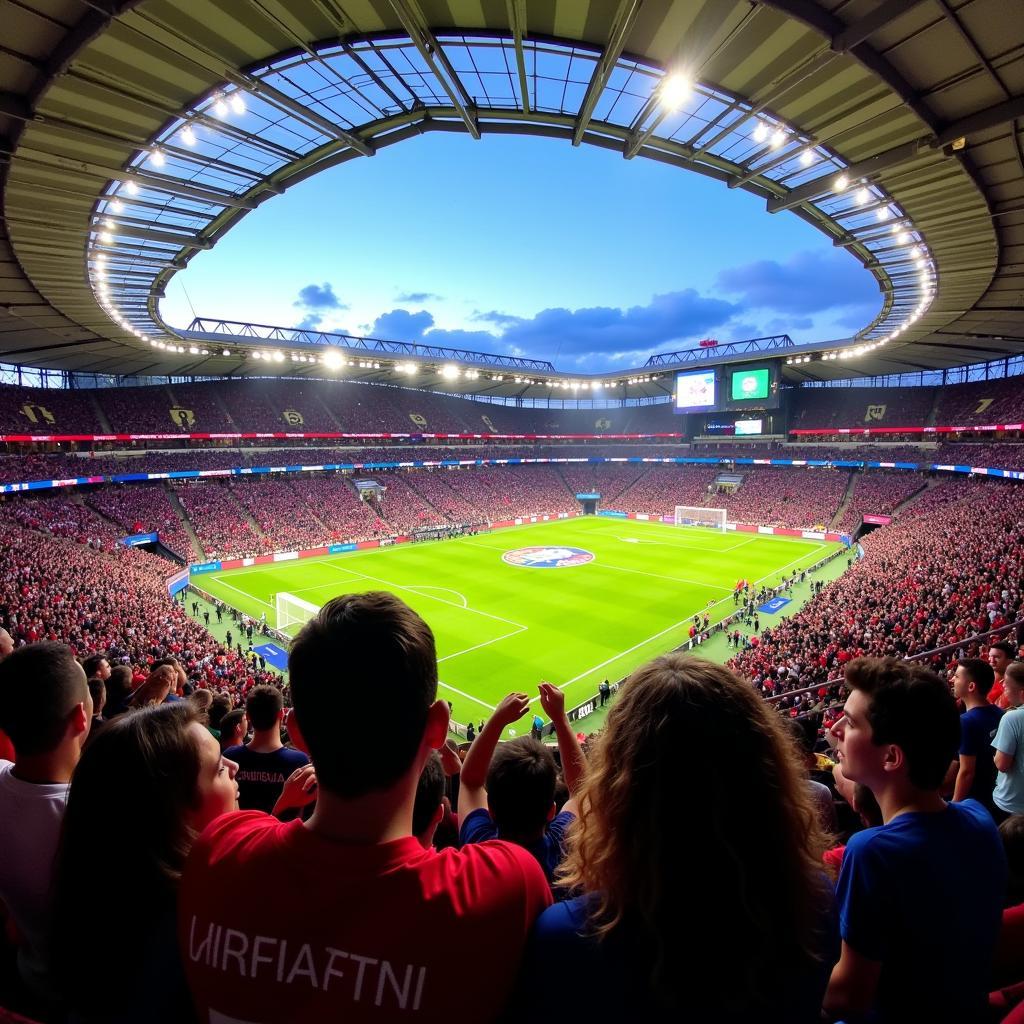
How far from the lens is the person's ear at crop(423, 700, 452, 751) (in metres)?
1.92

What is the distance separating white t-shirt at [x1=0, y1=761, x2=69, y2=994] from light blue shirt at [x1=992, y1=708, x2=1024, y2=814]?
6236 millimetres

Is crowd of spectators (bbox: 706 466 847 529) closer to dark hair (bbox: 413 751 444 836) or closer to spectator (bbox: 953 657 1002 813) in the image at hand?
spectator (bbox: 953 657 1002 813)

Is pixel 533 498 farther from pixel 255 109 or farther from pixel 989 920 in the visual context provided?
pixel 989 920

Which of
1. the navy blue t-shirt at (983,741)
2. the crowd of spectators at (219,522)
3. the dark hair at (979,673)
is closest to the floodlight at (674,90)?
the dark hair at (979,673)

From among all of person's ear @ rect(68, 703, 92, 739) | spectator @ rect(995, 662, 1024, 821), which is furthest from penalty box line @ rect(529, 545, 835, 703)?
person's ear @ rect(68, 703, 92, 739)

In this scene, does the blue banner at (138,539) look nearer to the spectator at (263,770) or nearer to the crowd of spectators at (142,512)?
the crowd of spectators at (142,512)

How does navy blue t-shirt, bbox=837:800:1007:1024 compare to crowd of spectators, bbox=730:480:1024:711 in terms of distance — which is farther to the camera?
crowd of spectators, bbox=730:480:1024:711

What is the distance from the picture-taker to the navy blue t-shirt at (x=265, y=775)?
449cm

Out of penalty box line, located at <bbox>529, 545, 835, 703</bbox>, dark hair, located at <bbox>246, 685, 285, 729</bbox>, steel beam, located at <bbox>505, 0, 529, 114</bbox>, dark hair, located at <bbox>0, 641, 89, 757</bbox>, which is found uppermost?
steel beam, located at <bbox>505, 0, 529, 114</bbox>

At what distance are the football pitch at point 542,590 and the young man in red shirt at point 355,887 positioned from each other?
64.8 feet

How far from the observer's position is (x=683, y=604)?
1304 inches

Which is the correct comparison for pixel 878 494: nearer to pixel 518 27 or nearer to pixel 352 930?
pixel 518 27

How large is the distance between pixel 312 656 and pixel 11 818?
7.08 ft

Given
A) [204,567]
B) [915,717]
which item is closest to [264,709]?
[915,717]
